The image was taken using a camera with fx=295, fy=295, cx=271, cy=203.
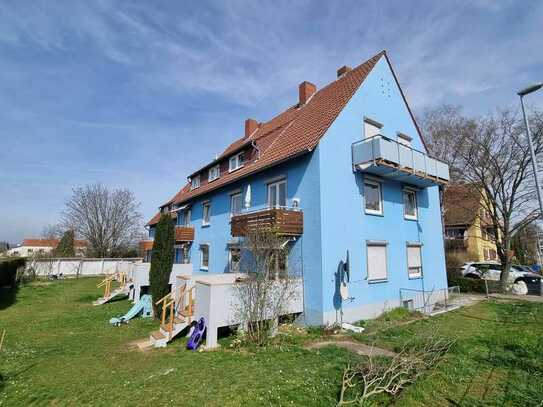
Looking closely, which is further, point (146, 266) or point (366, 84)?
point (146, 266)

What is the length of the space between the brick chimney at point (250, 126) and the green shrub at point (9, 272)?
2098 centimetres

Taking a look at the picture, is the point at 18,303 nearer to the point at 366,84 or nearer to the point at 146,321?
the point at 146,321

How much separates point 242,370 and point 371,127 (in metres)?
12.2

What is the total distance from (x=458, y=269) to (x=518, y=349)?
67.5ft

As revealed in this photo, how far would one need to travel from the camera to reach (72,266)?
118 feet

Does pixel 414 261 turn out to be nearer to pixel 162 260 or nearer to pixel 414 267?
pixel 414 267

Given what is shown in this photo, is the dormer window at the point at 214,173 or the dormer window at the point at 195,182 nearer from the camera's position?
the dormer window at the point at 214,173

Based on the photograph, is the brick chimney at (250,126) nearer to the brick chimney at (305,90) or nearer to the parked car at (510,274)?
the brick chimney at (305,90)

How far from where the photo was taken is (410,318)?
12500mm

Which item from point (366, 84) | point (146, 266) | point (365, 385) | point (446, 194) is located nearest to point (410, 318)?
point (365, 385)

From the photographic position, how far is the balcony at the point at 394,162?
12.1 meters

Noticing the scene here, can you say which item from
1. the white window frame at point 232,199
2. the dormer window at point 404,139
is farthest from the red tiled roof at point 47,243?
the dormer window at point 404,139

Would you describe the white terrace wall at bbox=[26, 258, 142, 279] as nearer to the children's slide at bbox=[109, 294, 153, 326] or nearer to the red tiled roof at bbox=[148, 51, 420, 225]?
the children's slide at bbox=[109, 294, 153, 326]

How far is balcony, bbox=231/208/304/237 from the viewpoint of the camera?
1106 centimetres
